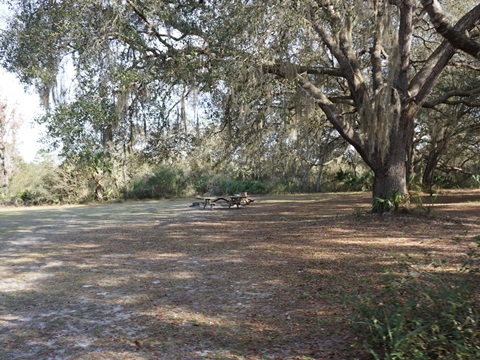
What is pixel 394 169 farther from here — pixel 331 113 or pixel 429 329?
pixel 429 329

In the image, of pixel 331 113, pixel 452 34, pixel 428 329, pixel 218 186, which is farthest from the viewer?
pixel 218 186

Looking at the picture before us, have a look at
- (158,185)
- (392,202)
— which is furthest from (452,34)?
(158,185)

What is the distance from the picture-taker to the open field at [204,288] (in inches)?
129

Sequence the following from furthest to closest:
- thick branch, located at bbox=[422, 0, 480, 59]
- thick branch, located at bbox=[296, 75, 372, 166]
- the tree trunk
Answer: the tree trunk
thick branch, located at bbox=[296, 75, 372, 166]
thick branch, located at bbox=[422, 0, 480, 59]

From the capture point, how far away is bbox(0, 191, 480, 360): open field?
10.8 ft

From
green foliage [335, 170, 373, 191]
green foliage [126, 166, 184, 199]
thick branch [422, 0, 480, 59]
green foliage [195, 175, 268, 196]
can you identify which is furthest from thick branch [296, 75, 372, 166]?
green foliage [335, 170, 373, 191]

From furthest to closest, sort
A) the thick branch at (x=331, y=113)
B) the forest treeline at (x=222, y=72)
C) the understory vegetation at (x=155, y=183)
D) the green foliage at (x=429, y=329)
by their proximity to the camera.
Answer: the understory vegetation at (x=155, y=183) → the thick branch at (x=331, y=113) → the forest treeline at (x=222, y=72) → the green foliage at (x=429, y=329)

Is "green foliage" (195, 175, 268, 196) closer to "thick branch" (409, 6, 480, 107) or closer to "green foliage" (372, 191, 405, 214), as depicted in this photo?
"green foliage" (372, 191, 405, 214)

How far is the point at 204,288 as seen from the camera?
507 centimetres

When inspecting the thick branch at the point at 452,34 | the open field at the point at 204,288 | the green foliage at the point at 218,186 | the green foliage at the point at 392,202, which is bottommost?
the open field at the point at 204,288

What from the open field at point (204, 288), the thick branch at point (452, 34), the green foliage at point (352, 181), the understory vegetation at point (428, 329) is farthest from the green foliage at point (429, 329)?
the green foliage at point (352, 181)

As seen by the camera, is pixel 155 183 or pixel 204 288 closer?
pixel 204 288

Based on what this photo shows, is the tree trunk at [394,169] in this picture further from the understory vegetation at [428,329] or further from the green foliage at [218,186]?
the green foliage at [218,186]

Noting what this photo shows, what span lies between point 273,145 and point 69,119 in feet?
26.6
